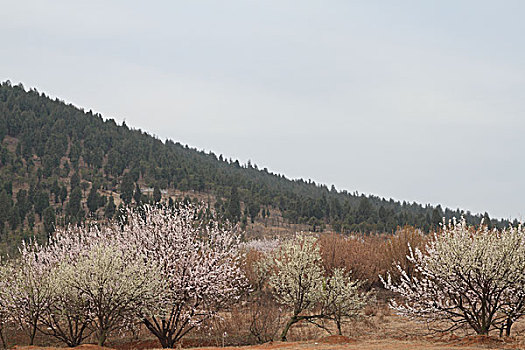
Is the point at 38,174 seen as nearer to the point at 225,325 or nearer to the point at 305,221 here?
the point at 305,221

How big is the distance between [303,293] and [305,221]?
7642 cm

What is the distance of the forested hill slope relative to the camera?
75988 mm

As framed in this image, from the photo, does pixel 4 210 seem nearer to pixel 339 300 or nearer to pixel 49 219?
pixel 49 219

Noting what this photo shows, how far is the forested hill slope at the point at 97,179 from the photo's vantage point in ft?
249

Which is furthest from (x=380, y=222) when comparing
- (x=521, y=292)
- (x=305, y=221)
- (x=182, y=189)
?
(x=521, y=292)


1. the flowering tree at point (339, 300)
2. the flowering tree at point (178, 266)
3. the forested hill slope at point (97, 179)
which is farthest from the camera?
the forested hill slope at point (97, 179)

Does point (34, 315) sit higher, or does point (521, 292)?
point (521, 292)

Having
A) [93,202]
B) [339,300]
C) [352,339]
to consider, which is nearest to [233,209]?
[93,202]

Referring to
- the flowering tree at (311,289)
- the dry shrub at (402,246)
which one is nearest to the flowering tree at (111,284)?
the flowering tree at (311,289)

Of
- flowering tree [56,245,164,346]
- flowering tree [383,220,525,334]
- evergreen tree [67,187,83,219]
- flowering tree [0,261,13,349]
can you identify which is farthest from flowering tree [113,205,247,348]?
evergreen tree [67,187,83,219]

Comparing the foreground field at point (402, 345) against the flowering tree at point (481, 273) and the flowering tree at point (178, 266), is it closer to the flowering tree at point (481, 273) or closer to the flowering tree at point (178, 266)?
the flowering tree at point (481, 273)

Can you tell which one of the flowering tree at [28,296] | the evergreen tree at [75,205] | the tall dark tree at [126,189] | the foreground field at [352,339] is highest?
the tall dark tree at [126,189]

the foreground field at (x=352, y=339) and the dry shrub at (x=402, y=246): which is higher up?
the dry shrub at (x=402, y=246)

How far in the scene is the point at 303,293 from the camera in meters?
17.2
